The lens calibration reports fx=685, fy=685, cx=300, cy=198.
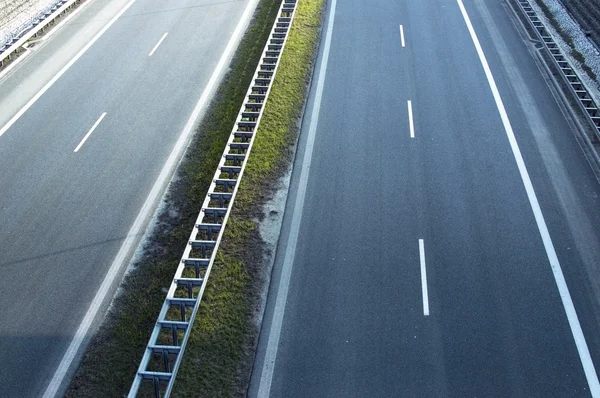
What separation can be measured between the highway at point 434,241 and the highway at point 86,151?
12.3 ft

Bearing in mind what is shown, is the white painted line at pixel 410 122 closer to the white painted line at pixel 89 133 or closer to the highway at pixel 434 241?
the highway at pixel 434 241

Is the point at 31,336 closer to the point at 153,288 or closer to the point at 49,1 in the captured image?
the point at 153,288

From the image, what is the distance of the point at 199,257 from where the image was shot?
1555 centimetres

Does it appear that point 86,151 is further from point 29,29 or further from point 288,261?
point 29,29

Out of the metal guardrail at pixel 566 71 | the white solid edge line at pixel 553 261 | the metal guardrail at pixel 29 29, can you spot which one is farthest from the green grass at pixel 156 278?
the metal guardrail at pixel 566 71

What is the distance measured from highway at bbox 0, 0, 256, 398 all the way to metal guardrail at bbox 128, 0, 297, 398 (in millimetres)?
1504

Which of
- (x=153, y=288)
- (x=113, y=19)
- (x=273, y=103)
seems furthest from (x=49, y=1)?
(x=153, y=288)

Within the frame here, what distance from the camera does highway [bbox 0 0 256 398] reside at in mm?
13883

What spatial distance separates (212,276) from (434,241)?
5.17 meters

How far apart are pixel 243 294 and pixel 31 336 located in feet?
14.0

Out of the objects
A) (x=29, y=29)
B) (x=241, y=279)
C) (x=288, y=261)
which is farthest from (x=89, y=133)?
(x=29, y=29)

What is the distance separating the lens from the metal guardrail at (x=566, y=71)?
815 inches

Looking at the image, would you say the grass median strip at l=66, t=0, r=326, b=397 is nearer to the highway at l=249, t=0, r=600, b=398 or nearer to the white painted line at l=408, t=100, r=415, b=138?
the highway at l=249, t=0, r=600, b=398

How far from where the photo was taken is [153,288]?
48.1 ft
